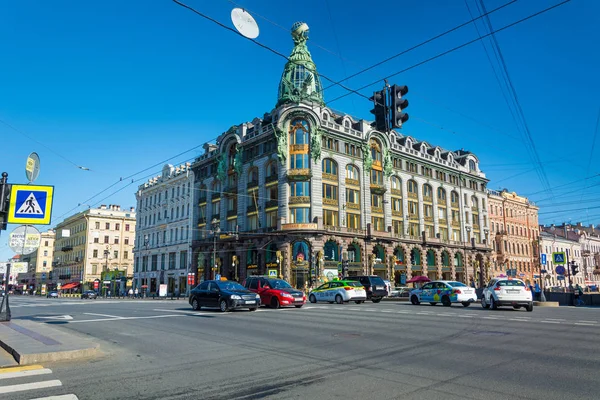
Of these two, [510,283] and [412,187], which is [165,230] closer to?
[412,187]

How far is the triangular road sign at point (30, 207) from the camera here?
12836 mm

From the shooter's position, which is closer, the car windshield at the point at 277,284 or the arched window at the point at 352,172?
the car windshield at the point at 277,284

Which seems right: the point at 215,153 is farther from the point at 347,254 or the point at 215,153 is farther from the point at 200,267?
the point at 347,254

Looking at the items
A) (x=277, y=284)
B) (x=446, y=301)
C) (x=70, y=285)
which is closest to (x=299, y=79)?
(x=277, y=284)

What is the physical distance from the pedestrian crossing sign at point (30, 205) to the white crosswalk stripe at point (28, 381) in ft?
20.5

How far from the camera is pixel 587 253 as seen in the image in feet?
325

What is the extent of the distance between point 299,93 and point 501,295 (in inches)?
1619

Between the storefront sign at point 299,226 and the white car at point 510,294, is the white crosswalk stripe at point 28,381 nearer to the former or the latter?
the white car at point 510,294

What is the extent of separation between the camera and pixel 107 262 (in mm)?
89438

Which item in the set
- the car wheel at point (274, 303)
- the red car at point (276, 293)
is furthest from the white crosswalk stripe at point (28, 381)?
the car wheel at point (274, 303)

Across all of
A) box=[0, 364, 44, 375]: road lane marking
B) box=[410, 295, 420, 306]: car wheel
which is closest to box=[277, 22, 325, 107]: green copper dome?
box=[410, 295, 420, 306]: car wheel

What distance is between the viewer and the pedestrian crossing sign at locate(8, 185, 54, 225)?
12.8 meters

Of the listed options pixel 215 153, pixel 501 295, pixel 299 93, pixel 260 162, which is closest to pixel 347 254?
pixel 260 162

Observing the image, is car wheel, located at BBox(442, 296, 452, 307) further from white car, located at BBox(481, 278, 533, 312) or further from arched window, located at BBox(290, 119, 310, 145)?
arched window, located at BBox(290, 119, 310, 145)
